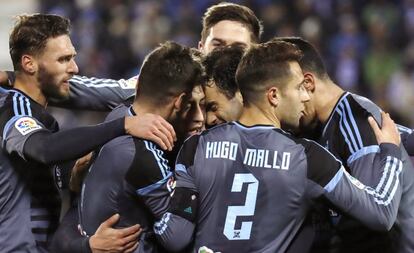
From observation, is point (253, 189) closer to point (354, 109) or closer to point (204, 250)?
point (204, 250)

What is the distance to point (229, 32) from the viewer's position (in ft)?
19.5

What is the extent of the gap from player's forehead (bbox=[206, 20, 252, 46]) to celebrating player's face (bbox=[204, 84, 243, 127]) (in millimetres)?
1137

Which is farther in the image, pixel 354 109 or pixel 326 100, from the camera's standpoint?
pixel 326 100

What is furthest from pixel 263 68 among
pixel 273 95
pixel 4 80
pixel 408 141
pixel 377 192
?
pixel 4 80

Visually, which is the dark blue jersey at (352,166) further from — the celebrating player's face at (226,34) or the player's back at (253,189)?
the celebrating player's face at (226,34)

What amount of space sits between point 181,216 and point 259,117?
0.60 meters

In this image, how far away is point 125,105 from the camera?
16.9ft

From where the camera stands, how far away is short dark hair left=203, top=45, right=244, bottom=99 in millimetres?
4801

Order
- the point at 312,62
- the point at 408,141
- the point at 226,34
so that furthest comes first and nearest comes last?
the point at 226,34, the point at 408,141, the point at 312,62

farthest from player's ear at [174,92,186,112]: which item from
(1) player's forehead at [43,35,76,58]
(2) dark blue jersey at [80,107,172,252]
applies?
(1) player's forehead at [43,35,76,58]

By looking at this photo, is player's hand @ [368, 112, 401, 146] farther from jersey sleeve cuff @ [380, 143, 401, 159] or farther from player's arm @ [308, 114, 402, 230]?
player's arm @ [308, 114, 402, 230]

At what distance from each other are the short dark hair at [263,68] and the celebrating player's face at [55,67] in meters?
1.21

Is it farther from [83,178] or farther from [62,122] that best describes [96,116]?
[83,178]

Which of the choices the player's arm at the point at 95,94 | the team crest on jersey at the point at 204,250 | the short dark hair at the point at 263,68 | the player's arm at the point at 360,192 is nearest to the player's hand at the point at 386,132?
the player's arm at the point at 360,192
